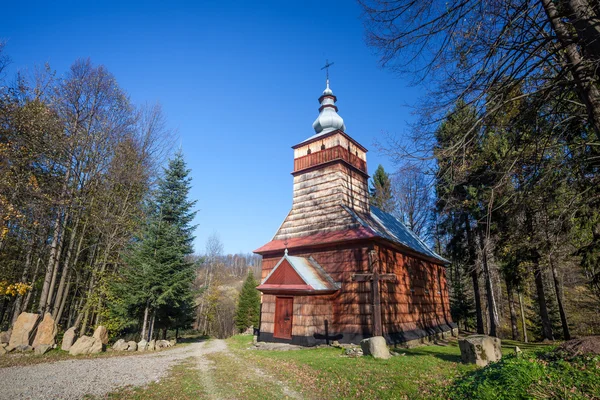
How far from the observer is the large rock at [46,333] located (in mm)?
11297

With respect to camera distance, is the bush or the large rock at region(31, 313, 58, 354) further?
the large rock at region(31, 313, 58, 354)

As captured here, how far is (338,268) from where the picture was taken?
14383mm

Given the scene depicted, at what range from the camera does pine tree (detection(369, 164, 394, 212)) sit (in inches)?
1295

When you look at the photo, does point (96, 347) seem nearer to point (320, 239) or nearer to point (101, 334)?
point (101, 334)

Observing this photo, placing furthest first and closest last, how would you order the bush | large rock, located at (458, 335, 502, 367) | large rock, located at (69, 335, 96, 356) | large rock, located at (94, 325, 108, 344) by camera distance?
large rock, located at (94, 325, 108, 344)
large rock, located at (69, 335, 96, 356)
large rock, located at (458, 335, 502, 367)
the bush

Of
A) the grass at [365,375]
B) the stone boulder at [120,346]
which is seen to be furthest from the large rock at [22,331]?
the grass at [365,375]

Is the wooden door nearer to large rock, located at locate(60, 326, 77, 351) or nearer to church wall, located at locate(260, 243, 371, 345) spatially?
church wall, located at locate(260, 243, 371, 345)

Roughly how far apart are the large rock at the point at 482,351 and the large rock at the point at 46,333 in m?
15.7

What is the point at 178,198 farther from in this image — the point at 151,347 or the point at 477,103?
the point at 477,103

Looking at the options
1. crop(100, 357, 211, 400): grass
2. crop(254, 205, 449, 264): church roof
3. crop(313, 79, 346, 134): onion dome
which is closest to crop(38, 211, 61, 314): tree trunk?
crop(100, 357, 211, 400): grass

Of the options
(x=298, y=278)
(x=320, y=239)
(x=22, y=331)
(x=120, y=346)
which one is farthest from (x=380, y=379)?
(x=22, y=331)

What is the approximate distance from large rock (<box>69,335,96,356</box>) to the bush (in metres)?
13.3

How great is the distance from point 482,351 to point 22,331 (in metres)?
17.0

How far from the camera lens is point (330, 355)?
10742 mm
